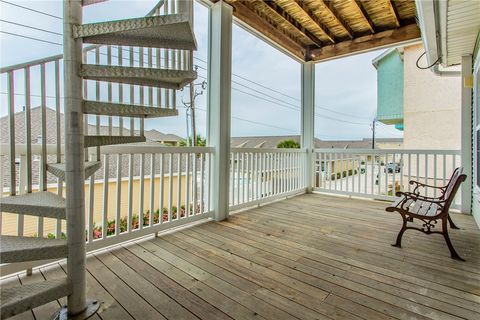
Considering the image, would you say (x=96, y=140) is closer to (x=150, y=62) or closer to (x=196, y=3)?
(x=150, y=62)

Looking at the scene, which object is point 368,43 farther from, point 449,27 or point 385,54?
point 449,27

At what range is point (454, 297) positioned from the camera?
1551 millimetres

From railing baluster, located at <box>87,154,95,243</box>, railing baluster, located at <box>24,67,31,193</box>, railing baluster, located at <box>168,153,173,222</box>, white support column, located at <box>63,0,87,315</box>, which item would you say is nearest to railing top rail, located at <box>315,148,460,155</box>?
railing baluster, located at <box>168,153,173,222</box>

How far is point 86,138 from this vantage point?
1.56m

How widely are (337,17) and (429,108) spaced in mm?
2248

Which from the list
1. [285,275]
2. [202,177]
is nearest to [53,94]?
[202,177]

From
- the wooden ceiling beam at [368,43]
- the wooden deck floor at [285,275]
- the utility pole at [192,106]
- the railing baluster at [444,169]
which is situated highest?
the wooden ceiling beam at [368,43]

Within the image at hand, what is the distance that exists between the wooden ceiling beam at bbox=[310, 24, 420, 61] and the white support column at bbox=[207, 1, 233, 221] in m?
2.51

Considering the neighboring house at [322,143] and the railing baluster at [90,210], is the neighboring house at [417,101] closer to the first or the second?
the neighboring house at [322,143]

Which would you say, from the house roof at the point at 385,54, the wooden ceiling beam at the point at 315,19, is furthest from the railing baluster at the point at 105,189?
the house roof at the point at 385,54

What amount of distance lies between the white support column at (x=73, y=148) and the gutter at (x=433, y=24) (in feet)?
7.87

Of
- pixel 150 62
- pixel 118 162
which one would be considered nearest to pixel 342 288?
pixel 118 162

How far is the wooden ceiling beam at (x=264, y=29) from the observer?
11.3ft

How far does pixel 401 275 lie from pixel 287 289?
916 mm
